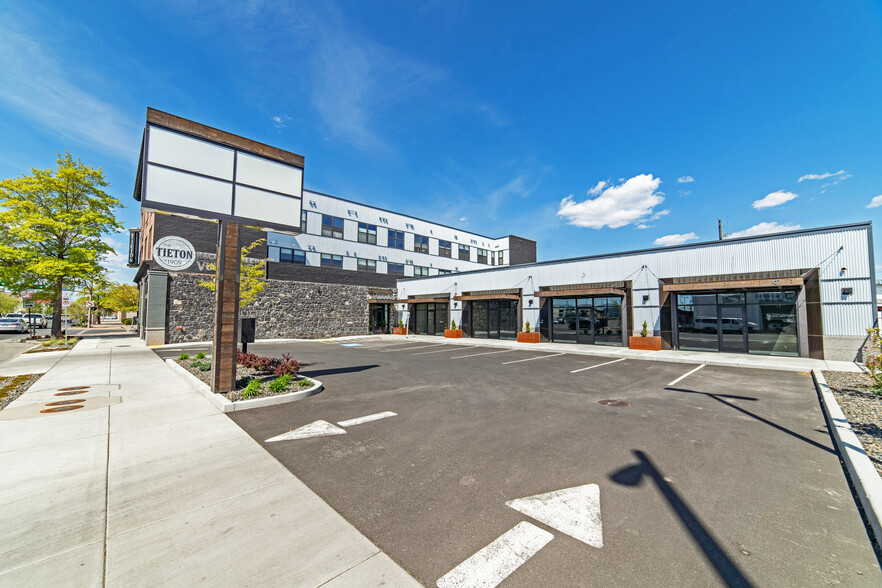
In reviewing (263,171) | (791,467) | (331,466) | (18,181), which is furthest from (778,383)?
(18,181)

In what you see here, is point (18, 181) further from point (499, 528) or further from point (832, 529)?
point (832, 529)

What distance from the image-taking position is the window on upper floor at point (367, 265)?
1380 inches

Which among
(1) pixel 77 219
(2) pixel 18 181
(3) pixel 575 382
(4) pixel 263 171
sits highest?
(2) pixel 18 181

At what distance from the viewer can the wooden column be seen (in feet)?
27.6

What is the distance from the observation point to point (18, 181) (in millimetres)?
23219

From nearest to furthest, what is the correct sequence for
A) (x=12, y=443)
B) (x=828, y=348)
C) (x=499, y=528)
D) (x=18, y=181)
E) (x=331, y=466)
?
(x=499, y=528)
(x=331, y=466)
(x=12, y=443)
(x=828, y=348)
(x=18, y=181)

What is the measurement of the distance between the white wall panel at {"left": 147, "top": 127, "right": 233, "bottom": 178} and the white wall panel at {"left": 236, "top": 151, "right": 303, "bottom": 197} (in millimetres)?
282

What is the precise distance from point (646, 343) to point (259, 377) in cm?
1834

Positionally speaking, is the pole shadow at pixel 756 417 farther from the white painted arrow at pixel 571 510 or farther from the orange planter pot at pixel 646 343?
the orange planter pot at pixel 646 343

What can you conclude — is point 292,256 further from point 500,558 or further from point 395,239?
point 500,558

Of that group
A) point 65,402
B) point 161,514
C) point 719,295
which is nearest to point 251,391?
point 65,402

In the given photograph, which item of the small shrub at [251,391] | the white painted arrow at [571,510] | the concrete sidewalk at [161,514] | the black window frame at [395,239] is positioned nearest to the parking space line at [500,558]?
the white painted arrow at [571,510]

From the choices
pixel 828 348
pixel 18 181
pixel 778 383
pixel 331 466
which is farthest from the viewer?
pixel 18 181

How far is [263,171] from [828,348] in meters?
22.3
